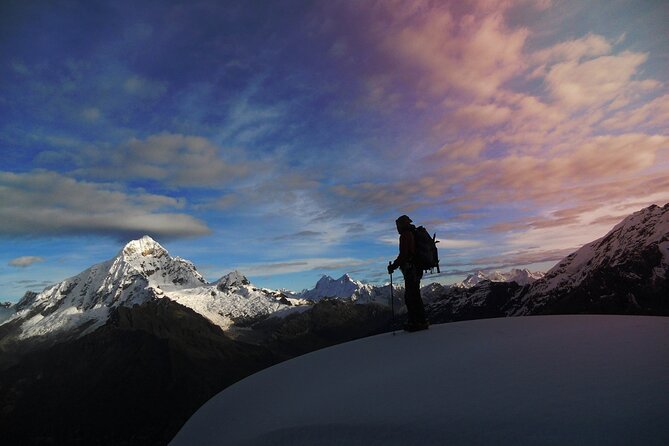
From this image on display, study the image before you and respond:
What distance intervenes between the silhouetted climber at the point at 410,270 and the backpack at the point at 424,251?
0.53 feet

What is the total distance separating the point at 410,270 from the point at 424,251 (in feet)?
2.94

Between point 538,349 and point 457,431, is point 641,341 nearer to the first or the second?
point 538,349

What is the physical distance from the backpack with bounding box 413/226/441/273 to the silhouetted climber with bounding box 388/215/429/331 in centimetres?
16

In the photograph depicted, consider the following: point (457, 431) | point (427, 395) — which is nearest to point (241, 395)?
point (427, 395)

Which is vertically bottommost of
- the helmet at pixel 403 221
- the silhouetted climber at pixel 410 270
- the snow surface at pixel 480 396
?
the snow surface at pixel 480 396

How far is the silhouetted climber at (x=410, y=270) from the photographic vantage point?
13.1m

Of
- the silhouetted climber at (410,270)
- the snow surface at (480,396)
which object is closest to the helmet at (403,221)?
the silhouetted climber at (410,270)

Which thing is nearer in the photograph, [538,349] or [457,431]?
[457,431]

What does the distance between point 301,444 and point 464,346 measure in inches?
181

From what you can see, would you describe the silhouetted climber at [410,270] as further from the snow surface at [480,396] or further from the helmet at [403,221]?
the snow surface at [480,396]

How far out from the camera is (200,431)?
7.99m

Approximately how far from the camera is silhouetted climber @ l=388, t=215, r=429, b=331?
13055 mm

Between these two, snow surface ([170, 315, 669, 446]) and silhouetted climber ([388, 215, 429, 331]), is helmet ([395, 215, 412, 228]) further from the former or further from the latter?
snow surface ([170, 315, 669, 446])

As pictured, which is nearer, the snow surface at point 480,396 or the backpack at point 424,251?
the snow surface at point 480,396
